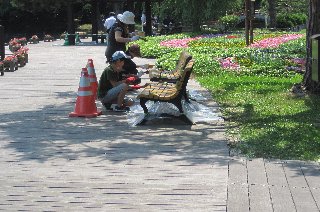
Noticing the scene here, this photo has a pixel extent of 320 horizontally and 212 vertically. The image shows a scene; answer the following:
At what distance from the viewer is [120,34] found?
14695 mm

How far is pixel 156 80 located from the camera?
560 inches

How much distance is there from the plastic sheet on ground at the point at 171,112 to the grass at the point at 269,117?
0.94 feet

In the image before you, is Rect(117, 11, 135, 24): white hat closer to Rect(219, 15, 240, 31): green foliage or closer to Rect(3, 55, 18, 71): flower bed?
Rect(3, 55, 18, 71): flower bed

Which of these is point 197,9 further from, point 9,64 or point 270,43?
point 9,64

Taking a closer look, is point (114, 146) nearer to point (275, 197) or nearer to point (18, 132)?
point (18, 132)

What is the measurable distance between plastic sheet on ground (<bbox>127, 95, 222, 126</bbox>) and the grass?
29 cm

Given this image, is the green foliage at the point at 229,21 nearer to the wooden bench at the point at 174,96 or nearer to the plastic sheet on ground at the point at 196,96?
the plastic sheet on ground at the point at 196,96

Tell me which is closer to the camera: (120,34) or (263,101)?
(263,101)

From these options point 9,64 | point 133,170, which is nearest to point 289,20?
point 9,64

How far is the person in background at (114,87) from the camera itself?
12453mm

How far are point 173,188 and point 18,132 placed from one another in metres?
3.98

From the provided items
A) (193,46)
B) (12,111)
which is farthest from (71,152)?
(193,46)

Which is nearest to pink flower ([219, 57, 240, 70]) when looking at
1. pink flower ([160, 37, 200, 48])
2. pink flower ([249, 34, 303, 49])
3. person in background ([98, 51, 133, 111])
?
pink flower ([249, 34, 303, 49])

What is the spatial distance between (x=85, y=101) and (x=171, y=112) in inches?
54.8
